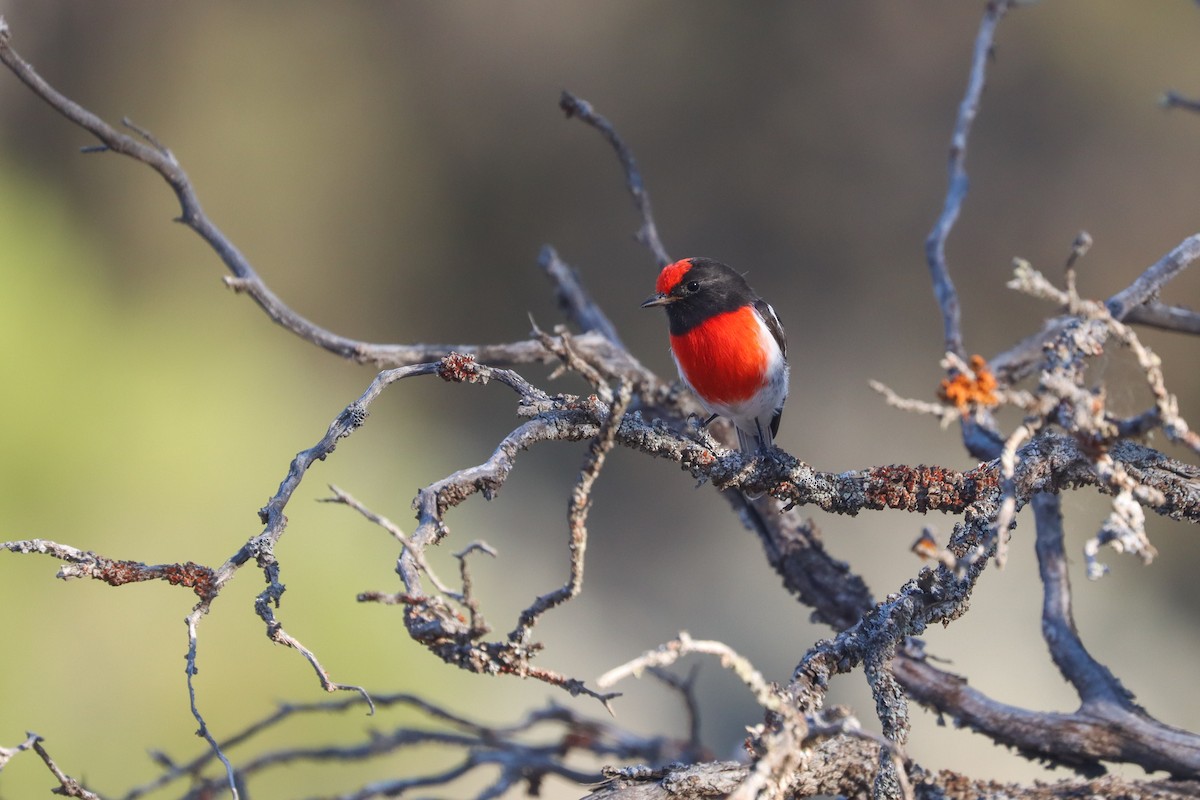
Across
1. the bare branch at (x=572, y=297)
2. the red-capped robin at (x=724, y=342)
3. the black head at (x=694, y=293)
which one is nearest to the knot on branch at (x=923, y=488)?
the red-capped robin at (x=724, y=342)

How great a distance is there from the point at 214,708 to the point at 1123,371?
351 cm

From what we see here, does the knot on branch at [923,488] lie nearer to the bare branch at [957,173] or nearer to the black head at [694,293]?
the bare branch at [957,173]

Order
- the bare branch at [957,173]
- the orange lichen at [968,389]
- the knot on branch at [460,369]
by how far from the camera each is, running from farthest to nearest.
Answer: the bare branch at [957,173] → the knot on branch at [460,369] → the orange lichen at [968,389]

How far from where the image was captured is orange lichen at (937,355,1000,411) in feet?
3.75

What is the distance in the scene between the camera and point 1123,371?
2.40 metres

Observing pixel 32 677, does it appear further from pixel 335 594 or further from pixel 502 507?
pixel 502 507

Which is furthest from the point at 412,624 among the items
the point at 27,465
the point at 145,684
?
the point at 27,465

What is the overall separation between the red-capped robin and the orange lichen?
4.90 ft

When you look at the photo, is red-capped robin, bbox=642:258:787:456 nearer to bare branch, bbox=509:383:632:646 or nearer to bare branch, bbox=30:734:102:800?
bare branch, bbox=509:383:632:646

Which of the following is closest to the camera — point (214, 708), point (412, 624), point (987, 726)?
point (412, 624)

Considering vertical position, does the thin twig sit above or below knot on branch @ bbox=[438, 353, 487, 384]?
above

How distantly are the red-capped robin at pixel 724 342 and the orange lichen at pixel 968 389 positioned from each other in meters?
1.49

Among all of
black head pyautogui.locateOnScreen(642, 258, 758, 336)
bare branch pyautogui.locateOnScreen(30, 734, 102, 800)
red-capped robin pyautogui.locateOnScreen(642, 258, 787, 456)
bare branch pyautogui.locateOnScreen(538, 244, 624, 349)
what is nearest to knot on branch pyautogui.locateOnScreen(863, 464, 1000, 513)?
red-capped robin pyautogui.locateOnScreen(642, 258, 787, 456)

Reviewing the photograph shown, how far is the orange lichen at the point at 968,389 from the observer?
3.75 feet
